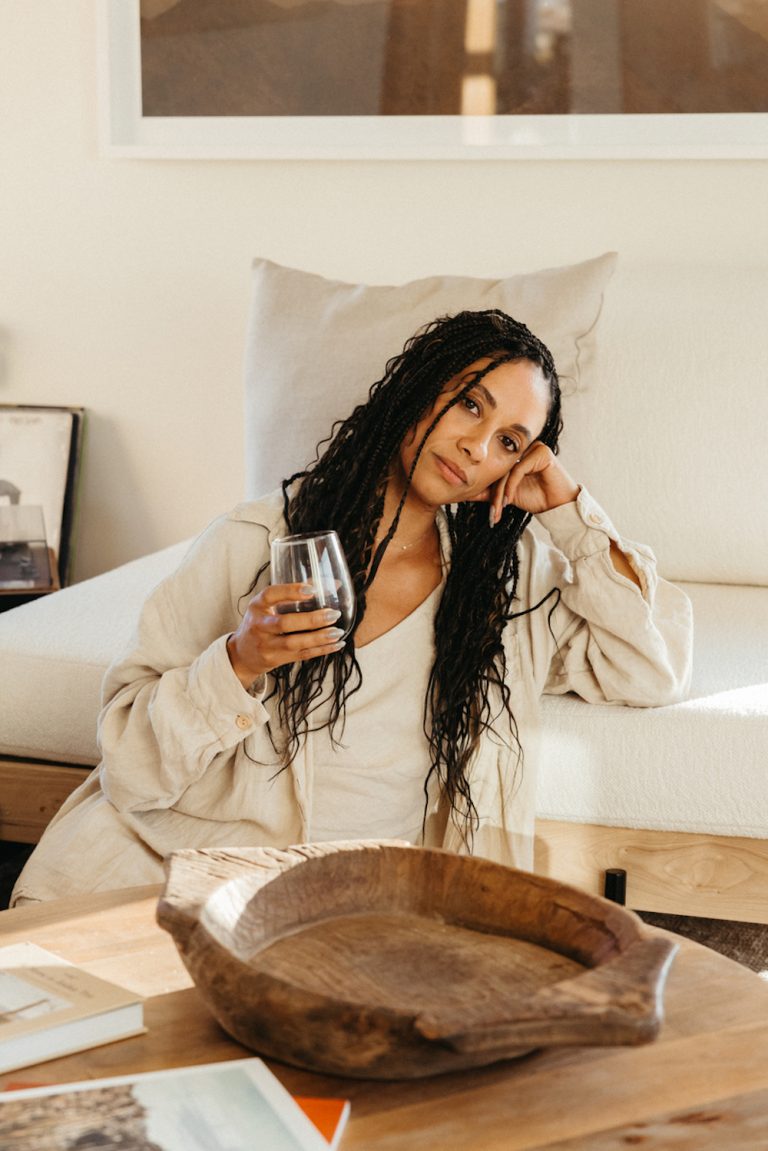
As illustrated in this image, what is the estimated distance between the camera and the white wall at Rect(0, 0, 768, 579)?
2496 mm

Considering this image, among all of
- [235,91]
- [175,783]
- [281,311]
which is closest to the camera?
[175,783]

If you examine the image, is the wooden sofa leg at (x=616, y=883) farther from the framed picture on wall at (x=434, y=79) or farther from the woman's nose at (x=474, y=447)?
the framed picture on wall at (x=434, y=79)

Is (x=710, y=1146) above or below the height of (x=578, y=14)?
below

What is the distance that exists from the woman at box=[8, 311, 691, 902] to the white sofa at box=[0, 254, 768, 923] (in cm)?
9

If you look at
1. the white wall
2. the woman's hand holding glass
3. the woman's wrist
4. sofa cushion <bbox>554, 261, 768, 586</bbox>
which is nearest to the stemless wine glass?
the woman's hand holding glass

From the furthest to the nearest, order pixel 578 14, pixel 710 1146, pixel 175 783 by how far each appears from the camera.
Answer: pixel 578 14, pixel 175 783, pixel 710 1146

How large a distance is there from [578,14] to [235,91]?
2.26ft

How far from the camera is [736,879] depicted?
1627 millimetres

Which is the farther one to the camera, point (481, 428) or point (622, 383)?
point (622, 383)

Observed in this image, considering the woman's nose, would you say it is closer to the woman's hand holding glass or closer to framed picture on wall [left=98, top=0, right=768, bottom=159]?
the woman's hand holding glass

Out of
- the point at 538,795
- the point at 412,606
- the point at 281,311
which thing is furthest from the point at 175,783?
the point at 281,311

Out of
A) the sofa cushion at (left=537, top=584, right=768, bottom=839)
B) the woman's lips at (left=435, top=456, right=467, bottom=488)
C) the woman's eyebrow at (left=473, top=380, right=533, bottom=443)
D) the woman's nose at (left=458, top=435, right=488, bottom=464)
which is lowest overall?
the sofa cushion at (left=537, top=584, right=768, bottom=839)

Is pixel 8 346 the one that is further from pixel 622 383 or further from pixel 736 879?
pixel 736 879

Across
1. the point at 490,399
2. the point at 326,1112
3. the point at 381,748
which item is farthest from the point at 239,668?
the point at 326,1112
